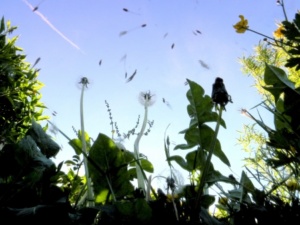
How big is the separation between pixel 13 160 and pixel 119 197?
31cm

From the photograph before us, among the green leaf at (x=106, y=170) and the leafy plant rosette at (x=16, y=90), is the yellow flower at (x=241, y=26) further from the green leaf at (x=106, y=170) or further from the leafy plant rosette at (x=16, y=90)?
the leafy plant rosette at (x=16, y=90)

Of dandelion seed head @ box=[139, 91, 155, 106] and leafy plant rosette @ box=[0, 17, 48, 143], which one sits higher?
leafy plant rosette @ box=[0, 17, 48, 143]

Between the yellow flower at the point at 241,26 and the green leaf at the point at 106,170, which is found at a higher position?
the yellow flower at the point at 241,26

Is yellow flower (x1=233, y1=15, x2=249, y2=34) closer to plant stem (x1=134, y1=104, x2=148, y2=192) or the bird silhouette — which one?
plant stem (x1=134, y1=104, x2=148, y2=192)

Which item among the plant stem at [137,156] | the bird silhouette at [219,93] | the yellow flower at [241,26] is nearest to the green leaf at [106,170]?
the plant stem at [137,156]

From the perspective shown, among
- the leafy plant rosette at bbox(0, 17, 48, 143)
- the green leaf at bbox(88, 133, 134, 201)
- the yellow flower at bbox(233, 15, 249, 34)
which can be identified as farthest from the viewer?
the leafy plant rosette at bbox(0, 17, 48, 143)

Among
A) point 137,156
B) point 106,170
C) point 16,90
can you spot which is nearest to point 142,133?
point 137,156

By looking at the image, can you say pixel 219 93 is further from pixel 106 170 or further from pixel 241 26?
pixel 241 26

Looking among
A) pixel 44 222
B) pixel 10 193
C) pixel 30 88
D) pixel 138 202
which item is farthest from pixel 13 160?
pixel 30 88

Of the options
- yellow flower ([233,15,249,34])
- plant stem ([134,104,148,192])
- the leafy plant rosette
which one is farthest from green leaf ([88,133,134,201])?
the leafy plant rosette

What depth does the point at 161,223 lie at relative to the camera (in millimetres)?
597

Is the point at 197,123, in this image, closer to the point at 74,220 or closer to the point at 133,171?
the point at 133,171

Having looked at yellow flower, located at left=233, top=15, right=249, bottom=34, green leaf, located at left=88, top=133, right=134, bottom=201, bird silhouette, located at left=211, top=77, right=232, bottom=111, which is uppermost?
yellow flower, located at left=233, top=15, right=249, bottom=34

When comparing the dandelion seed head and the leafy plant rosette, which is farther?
the leafy plant rosette
